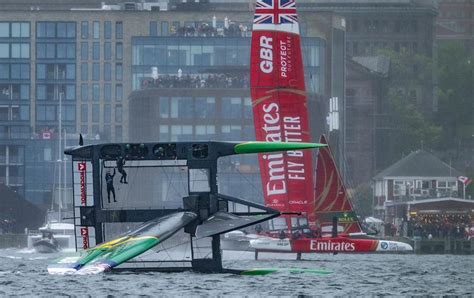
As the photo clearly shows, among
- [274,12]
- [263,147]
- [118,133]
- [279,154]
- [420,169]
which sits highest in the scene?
[274,12]

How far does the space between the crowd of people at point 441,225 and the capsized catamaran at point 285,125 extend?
22.7 metres

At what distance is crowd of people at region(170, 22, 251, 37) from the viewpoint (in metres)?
149

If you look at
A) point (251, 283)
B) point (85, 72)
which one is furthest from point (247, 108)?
point (251, 283)

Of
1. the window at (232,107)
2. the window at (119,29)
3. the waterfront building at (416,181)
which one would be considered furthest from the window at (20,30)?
the waterfront building at (416,181)

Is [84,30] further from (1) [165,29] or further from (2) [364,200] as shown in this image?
(2) [364,200]

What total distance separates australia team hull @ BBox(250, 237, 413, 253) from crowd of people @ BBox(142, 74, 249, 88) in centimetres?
6204

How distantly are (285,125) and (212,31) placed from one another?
70554 mm

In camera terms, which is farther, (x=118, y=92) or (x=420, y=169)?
(x=118, y=92)

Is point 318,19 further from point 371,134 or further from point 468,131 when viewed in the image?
point 468,131

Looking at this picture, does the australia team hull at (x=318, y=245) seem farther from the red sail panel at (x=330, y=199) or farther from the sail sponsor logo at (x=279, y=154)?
the sail sponsor logo at (x=279, y=154)

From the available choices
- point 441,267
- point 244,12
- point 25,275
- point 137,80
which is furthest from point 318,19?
point 25,275

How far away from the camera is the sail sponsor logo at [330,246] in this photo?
78500mm

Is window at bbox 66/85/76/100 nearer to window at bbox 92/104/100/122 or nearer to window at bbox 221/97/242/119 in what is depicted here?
window at bbox 92/104/100/122

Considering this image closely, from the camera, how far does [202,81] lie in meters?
141
